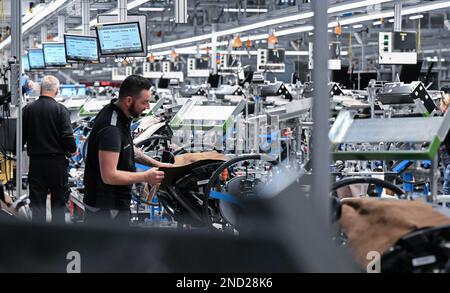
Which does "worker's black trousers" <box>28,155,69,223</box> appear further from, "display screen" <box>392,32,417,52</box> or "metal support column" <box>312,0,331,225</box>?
"display screen" <box>392,32,417,52</box>

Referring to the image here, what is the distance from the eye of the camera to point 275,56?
15617 mm

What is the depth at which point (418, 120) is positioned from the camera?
9.93 feet

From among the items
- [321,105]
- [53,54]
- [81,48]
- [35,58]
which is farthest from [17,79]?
[35,58]

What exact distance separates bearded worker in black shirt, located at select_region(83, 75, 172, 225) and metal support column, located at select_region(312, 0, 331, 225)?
2.57m

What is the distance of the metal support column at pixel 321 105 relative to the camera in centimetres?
215

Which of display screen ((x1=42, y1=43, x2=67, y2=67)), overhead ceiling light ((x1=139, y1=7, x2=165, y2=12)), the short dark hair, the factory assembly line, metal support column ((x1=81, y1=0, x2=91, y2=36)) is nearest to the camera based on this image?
the factory assembly line

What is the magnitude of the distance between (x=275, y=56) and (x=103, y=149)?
36.8ft

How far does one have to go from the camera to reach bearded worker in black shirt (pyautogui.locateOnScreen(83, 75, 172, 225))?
466 cm

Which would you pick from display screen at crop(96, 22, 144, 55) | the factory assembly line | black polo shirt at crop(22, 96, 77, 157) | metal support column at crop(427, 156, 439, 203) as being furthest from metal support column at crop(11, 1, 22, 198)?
metal support column at crop(427, 156, 439, 203)

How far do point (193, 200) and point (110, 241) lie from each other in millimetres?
3932

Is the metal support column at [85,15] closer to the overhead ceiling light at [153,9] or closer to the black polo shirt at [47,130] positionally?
the overhead ceiling light at [153,9]

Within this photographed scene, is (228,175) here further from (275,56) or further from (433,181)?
(275,56)

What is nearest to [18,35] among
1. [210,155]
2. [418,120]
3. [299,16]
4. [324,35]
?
[210,155]
